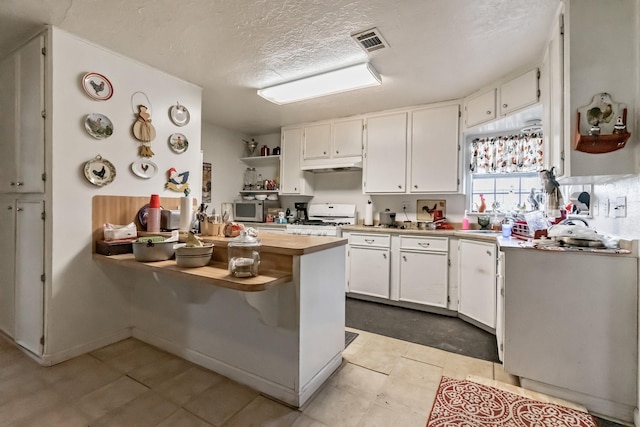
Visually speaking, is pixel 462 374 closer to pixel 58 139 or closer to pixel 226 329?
pixel 226 329

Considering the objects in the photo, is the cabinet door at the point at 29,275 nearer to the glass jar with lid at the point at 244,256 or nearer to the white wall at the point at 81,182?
the white wall at the point at 81,182

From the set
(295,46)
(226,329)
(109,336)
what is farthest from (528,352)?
(109,336)

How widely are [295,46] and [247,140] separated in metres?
2.88

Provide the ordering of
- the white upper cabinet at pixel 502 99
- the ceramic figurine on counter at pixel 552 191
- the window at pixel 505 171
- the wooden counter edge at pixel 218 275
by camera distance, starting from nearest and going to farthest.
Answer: the wooden counter edge at pixel 218 275 → the ceramic figurine on counter at pixel 552 191 → the white upper cabinet at pixel 502 99 → the window at pixel 505 171

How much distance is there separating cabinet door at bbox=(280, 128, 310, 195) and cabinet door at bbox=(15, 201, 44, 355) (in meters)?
2.79

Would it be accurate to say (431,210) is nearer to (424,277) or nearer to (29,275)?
(424,277)

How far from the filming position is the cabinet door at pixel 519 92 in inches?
95.5

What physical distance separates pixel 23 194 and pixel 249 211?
2603mm

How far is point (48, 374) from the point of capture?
1.92 meters

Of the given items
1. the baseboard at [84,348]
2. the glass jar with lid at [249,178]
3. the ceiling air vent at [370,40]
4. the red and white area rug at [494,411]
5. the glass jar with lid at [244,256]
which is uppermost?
the ceiling air vent at [370,40]

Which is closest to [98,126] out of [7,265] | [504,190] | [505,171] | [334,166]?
[7,265]

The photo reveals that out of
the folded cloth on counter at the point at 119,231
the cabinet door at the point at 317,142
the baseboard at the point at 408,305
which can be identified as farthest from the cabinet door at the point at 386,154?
the folded cloth on counter at the point at 119,231

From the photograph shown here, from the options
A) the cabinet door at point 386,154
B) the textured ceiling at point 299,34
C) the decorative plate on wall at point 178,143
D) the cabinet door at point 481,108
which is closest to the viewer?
the textured ceiling at point 299,34

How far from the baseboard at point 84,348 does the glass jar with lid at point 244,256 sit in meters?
1.67
